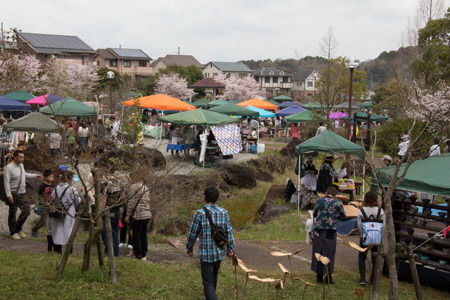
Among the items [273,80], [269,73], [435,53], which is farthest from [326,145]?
[273,80]

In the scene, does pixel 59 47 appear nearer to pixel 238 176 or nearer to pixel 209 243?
pixel 238 176

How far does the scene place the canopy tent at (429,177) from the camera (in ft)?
24.2

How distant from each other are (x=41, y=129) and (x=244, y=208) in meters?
6.13

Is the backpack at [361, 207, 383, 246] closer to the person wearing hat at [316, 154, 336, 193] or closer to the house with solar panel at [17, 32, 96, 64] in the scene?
the person wearing hat at [316, 154, 336, 193]

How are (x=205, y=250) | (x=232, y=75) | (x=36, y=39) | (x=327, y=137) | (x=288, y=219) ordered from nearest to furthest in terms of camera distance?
(x=205, y=250) < (x=288, y=219) < (x=327, y=137) < (x=36, y=39) < (x=232, y=75)

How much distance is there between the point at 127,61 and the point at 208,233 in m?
69.2

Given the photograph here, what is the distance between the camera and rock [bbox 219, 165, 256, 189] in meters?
16.3

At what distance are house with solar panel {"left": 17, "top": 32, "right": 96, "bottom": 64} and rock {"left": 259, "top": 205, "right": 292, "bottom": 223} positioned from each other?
51.2 meters

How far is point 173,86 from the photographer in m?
55.4

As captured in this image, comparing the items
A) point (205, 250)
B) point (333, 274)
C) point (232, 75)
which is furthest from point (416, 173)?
point (232, 75)

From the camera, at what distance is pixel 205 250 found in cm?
522

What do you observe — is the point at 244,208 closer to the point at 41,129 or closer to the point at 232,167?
the point at 232,167

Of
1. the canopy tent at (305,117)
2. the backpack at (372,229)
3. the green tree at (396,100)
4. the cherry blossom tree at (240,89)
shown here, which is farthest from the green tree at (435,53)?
the cherry blossom tree at (240,89)

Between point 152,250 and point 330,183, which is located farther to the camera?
point 330,183
